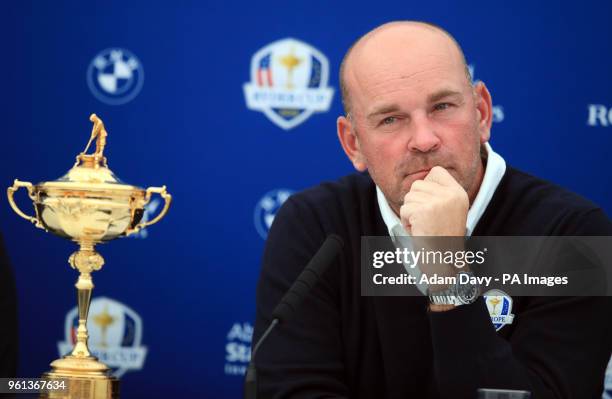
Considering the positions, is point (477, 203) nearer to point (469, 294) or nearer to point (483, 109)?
point (483, 109)

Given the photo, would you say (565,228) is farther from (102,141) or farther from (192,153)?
(192,153)

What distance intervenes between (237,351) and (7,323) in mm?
1262

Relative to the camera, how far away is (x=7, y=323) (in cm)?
242

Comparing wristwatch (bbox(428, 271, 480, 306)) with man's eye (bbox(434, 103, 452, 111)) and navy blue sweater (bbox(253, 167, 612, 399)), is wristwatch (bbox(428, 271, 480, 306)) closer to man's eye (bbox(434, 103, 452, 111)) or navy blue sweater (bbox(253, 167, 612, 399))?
navy blue sweater (bbox(253, 167, 612, 399))

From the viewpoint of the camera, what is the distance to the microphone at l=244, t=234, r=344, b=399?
153 cm

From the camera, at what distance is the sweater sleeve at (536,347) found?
6.12 feet

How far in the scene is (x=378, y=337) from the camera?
2209 millimetres

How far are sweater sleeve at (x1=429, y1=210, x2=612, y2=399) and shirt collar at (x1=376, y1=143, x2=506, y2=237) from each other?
202 millimetres

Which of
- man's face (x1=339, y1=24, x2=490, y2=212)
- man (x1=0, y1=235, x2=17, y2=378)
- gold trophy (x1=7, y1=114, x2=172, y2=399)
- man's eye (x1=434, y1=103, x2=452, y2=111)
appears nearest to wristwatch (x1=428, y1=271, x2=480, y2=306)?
man's face (x1=339, y1=24, x2=490, y2=212)

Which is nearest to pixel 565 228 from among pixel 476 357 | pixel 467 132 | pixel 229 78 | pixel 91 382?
pixel 467 132

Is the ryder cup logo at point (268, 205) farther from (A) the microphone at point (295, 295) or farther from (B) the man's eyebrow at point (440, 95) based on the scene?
(A) the microphone at point (295, 295)

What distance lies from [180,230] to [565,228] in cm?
176

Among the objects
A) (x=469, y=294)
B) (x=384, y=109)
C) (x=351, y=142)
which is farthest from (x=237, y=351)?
(x=469, y=294)

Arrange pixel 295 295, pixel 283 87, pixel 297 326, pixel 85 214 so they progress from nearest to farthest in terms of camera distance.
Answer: pixel 295 295, pixel 297 326, pixel 85 214, pixel 283 87
